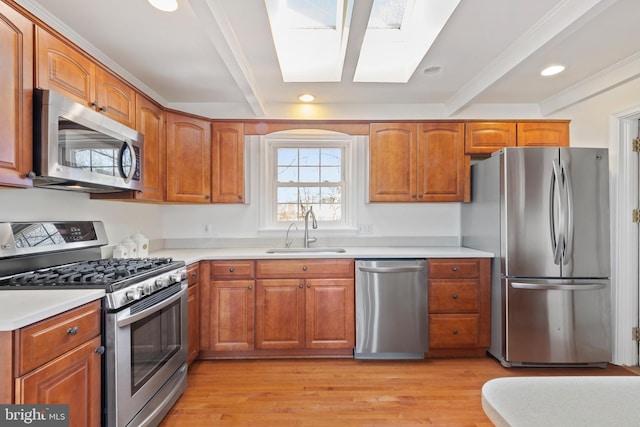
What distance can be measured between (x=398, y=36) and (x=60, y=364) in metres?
2.75

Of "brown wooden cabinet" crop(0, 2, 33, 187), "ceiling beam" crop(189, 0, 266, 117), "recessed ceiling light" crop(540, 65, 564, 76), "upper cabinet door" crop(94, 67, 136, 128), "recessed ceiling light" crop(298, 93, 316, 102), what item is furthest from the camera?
"recessed ceiling light" crop(298, 93, 316, 102)

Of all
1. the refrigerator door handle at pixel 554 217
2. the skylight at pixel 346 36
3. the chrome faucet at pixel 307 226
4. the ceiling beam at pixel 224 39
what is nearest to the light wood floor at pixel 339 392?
the refrigerator door handle at pixel 554 217

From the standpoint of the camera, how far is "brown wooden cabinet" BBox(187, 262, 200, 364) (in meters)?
2.43

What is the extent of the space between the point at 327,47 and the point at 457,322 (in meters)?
2.49

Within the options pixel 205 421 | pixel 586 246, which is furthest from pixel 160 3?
pixel 586 246

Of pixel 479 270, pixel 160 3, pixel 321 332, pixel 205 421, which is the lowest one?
pixel 205 421

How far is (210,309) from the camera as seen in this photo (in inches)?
103

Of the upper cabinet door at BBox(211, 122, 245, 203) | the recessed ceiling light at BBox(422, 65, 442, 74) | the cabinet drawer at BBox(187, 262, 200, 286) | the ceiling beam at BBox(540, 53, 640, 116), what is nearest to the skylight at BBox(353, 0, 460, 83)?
the recessed ceiling light at BBox(422, 65, 442, 74)

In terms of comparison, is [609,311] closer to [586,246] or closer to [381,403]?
[586,246]

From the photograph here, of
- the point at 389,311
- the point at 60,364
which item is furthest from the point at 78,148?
the point at 389,311

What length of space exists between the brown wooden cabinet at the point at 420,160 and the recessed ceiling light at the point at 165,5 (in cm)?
190

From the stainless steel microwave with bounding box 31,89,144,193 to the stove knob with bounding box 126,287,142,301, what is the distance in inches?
25.5

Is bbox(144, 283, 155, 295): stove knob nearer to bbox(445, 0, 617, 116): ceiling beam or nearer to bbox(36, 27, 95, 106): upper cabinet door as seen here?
bbox(36, 27, 95, 106): upper cabinet door

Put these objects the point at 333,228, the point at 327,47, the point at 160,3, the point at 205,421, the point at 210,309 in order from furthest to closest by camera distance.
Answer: the point at 333,228 → the point at 210,309 → the point at 327,47 → the point at 205,421 → the point at 160,3
